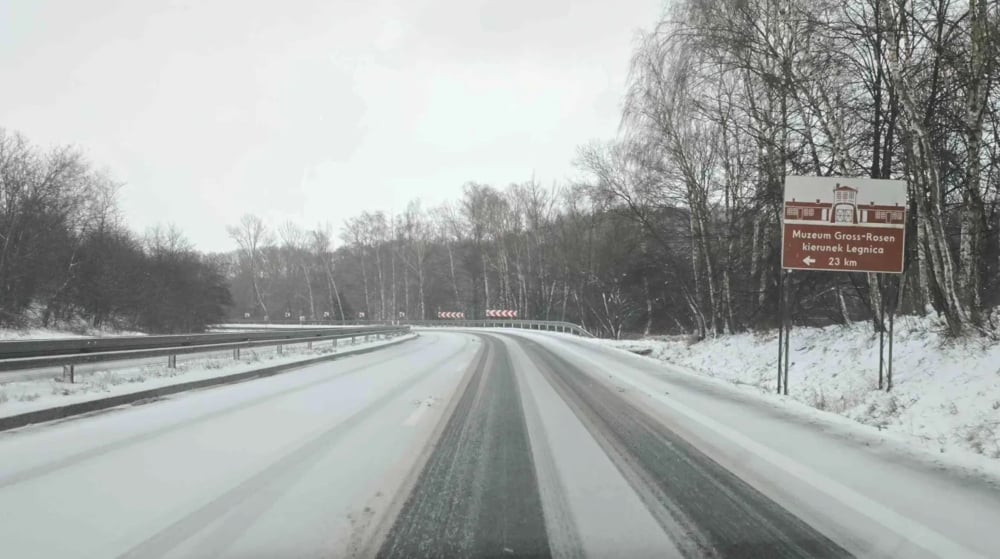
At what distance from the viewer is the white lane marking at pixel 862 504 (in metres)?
3.72

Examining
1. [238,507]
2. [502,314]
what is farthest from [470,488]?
[502,314]

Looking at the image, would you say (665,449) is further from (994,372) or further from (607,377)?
(607,377)

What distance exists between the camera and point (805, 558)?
11.6 feet

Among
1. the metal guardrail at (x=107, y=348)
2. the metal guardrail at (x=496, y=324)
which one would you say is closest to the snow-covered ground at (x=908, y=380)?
the metal guardrail at (x=107, y=348)

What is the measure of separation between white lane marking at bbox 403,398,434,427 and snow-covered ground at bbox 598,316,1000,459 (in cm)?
581

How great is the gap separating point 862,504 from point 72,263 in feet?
141

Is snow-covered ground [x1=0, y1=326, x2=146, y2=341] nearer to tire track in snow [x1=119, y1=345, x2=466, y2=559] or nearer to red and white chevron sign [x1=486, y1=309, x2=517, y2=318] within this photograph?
tire track in snow [x1=119, y1=345, x2=466, y2=559]

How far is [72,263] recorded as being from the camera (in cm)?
3662

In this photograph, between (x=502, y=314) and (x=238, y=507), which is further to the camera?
(x=502, y=314)

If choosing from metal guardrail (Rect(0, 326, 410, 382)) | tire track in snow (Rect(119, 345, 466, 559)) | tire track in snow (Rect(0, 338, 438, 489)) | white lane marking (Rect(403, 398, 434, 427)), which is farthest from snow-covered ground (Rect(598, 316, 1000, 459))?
metal guardrail (Rect(0, 326, 410, 382))

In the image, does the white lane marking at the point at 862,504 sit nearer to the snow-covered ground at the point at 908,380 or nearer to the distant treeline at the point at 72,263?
the snow-covered ground at the point at 908,380

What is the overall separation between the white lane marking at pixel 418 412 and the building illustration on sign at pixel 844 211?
6.87 metres

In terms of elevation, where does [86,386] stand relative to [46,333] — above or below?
above

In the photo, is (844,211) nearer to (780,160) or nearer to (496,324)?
(780,160)
